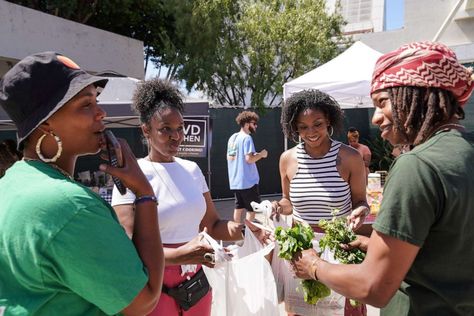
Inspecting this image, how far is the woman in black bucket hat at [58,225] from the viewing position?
112 cm

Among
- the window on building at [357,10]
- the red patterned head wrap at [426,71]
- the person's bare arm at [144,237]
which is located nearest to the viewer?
the person's bare arm at [144,237]

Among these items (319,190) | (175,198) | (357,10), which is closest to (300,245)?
(175,198)

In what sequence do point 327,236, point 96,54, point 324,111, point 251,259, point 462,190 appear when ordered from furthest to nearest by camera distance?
point 96,54, point 324,111, point 251,259, point 327,236, point 462,190

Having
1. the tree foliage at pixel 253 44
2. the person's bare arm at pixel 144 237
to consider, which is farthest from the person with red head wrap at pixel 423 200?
the tree foliage at pixel 253 44

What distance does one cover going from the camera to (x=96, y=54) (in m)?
11.5

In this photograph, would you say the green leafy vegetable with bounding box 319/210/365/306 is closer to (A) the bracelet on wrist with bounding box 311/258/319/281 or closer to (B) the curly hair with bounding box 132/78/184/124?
(A) the bracelet on wrist with bounding box 311/258/319/281

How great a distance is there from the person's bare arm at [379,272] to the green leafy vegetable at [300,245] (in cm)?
47

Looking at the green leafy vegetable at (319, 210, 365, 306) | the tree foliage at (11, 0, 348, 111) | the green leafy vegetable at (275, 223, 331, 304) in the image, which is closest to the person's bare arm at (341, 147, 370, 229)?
the green leafy vegetable at (319, 210, 365, 306)

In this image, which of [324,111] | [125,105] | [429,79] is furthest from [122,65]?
[429,79]

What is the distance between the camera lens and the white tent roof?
275 inches

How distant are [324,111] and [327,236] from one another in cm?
125

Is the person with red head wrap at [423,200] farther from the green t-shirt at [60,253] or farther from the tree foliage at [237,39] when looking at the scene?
the tree foliage at [237,39]

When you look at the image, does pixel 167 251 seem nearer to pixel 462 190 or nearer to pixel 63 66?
pixel 63 66

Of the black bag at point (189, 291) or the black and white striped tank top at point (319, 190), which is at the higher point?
the black and white striped tank top at point (319, 190)
